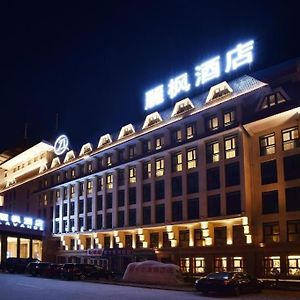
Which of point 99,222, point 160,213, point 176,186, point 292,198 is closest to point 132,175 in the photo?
point 160,213

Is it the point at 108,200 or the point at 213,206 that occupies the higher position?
the point at 108,200

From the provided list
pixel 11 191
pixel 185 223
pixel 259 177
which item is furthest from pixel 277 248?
pixel 11 191

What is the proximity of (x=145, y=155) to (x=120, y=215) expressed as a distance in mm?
9069

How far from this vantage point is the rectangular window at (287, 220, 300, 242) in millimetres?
38656

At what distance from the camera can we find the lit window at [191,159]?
48531 millimetres

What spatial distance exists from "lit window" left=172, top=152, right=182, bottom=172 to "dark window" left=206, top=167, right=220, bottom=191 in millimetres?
4590

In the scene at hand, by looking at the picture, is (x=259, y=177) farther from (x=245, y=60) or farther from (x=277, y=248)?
(x=245, y=60)

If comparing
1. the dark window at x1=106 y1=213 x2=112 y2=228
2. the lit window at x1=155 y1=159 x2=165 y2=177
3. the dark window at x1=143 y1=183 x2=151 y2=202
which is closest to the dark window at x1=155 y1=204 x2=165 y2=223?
the dark window at x1=143 y1=183 x2=151 y2=202

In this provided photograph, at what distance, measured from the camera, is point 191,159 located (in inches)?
1928

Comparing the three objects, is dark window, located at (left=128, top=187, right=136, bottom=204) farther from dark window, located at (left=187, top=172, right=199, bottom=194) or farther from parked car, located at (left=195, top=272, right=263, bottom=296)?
parked car, located at (left=195, top=272, right=263, bottom=296)

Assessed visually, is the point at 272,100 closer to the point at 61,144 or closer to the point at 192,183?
the point at 192,183

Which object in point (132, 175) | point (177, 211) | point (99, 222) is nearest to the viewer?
point (177, 211)

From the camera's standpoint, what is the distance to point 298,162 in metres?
39.2

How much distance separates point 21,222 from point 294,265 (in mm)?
43755
